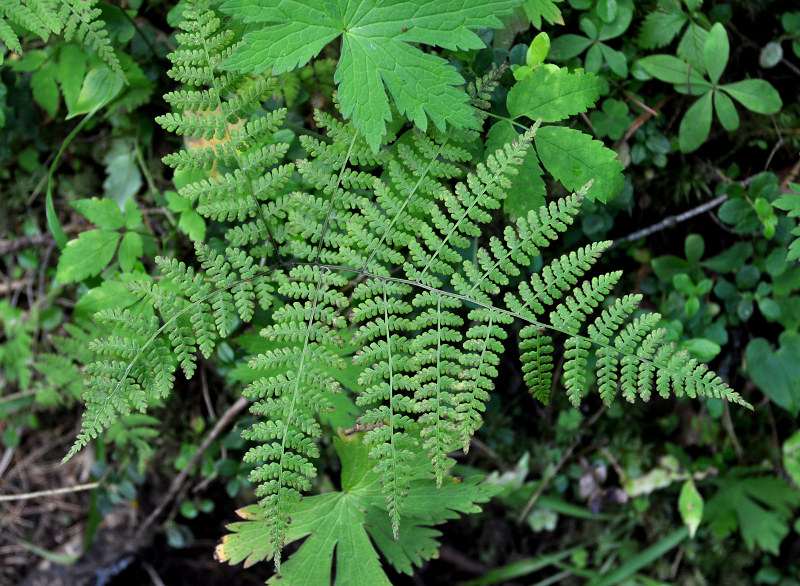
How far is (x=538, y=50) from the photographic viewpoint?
2080mm

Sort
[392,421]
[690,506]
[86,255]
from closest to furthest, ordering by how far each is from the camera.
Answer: [392,421], [86,255], [690,506]

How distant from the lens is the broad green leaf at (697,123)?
2400 mm

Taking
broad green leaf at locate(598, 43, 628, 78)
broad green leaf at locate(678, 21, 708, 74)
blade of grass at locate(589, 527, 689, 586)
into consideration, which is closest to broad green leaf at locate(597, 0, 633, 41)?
broad green leaf at locate(598, 43, 628, 78)

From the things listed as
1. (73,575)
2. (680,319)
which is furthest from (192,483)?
(680,319)

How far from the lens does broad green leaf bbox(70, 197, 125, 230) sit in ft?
7.70

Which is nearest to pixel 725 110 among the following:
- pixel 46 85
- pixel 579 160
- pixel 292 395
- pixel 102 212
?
pixel 579 160

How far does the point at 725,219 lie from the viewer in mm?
2496

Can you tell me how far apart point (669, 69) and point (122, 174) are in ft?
8.54

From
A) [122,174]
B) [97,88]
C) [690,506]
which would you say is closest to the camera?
[97,88]

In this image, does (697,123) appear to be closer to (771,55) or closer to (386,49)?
(771,55)

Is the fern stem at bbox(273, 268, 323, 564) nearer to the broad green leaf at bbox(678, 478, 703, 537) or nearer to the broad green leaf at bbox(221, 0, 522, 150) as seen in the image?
the broad green leaf at bbox(221, 0, 522, 150)

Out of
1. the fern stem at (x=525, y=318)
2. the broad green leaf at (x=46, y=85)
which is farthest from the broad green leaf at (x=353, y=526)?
the broad green leaf at (x=46, y=85)

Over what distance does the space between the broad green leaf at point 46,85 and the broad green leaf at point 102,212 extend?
24.5 inches

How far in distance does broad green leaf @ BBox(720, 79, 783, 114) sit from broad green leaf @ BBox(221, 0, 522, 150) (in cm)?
115
